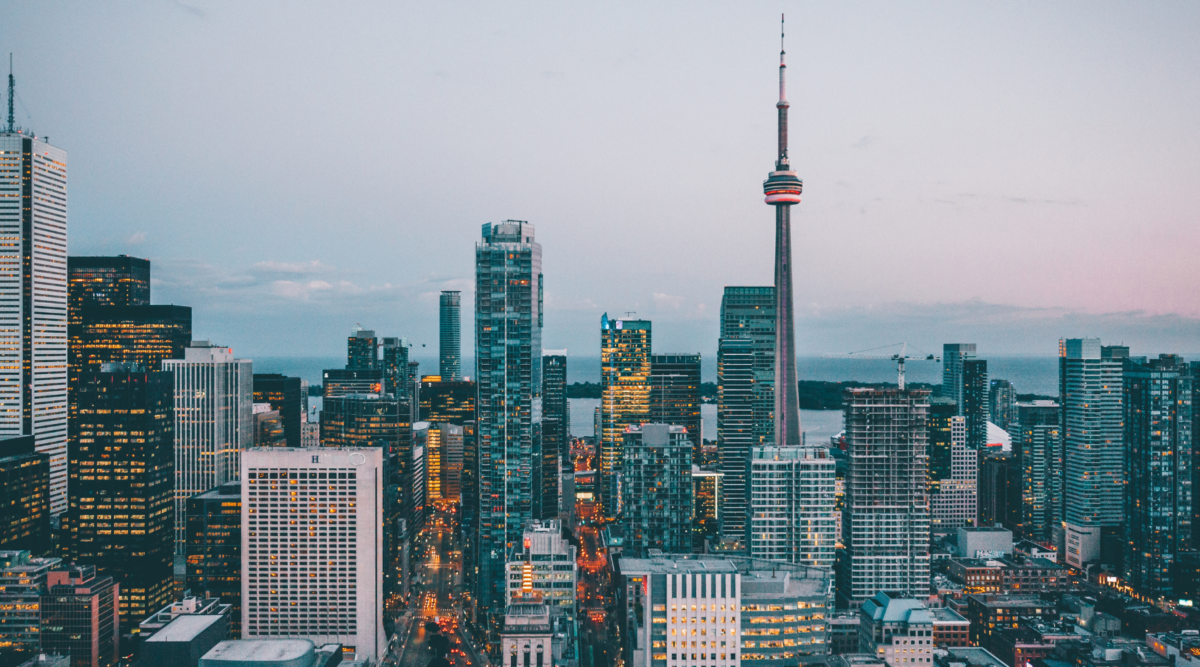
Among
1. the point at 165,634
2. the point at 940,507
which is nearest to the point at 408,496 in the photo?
the point at 165,634

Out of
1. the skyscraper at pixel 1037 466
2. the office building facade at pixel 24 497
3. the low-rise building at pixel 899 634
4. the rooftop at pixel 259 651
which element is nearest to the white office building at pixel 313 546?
the rooftop at pixel 259 651

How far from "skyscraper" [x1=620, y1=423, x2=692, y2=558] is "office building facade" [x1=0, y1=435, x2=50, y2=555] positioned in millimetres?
88378

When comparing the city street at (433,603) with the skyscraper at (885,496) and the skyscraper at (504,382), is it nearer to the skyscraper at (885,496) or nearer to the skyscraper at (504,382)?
the skyscraper at (504,382)

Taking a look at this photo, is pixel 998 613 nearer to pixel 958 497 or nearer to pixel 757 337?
pixel 958 497

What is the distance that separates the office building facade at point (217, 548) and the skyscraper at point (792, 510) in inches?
2770

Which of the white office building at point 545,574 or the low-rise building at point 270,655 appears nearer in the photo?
the low-rise building at point 270,655

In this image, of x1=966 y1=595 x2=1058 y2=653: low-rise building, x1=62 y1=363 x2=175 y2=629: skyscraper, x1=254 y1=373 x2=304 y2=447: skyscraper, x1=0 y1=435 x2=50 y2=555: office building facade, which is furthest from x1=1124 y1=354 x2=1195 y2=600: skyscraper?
x1=254 y1=373 x2=304 y2=447: skyscraper

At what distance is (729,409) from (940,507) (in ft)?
157

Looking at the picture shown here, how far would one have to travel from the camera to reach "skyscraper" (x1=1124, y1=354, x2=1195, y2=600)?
131625 mm

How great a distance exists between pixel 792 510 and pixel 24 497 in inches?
4342

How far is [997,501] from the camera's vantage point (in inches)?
7219

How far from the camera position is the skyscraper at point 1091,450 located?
150 meters

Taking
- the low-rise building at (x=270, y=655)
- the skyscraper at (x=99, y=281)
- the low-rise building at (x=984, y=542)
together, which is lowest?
the low-rise building at (x=984, y=542)

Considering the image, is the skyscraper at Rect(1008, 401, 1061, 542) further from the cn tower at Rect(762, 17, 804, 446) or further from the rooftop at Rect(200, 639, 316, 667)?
the rooftop at Rect(200, 639, 316, 667)
